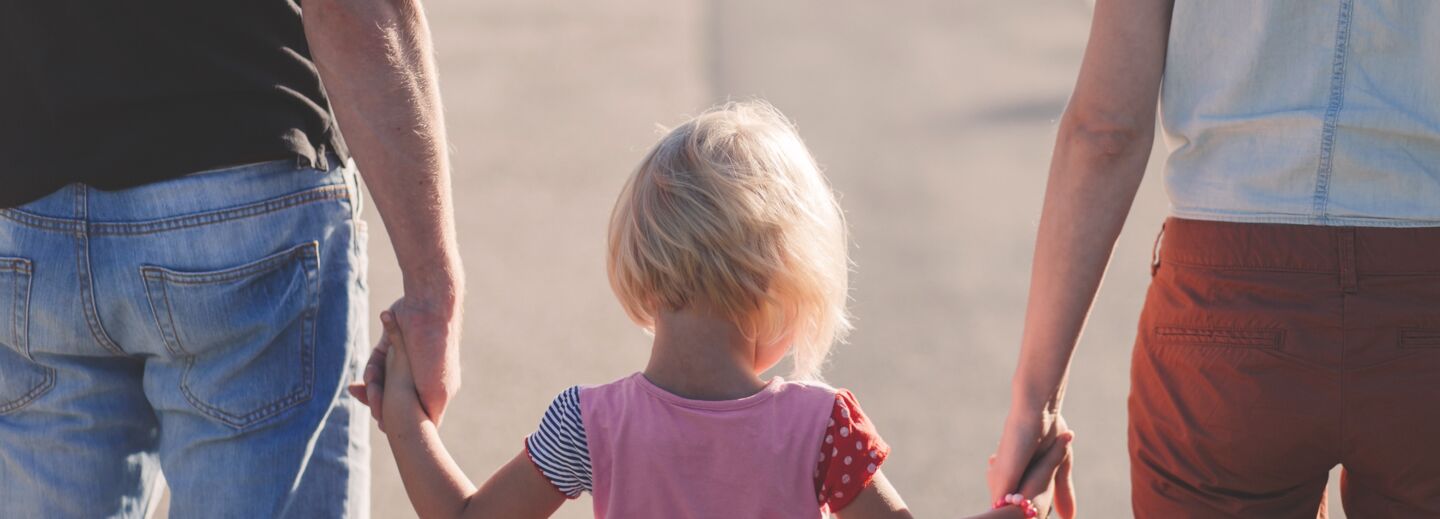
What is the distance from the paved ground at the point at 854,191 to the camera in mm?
5312

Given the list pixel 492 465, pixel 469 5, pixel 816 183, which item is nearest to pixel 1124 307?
pixel 492 465

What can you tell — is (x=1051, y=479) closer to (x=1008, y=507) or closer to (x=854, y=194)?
(x=1008, y=507)

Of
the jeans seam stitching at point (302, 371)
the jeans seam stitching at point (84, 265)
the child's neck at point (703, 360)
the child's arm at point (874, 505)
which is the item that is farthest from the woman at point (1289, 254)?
the jeans seam stitching at point (84, 265)

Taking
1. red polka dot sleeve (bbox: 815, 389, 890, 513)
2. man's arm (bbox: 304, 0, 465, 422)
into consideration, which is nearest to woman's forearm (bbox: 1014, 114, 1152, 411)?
red polka dot sleeve (bbox: 815, 389, 890, 513)

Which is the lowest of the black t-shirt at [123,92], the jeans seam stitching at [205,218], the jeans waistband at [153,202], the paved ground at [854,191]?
the paved ground at [854,191]

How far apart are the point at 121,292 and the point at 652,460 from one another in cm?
74

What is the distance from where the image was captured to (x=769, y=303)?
7.11ft

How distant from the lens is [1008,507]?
7.86ft

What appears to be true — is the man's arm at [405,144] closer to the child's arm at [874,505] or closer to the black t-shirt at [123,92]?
the black t-shirt at [123,92]

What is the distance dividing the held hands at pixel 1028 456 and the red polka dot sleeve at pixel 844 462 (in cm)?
43

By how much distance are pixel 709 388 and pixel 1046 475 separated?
66cm

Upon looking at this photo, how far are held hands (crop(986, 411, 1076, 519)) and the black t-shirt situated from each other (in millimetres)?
1214

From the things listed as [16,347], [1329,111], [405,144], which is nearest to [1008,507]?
[1329,111]

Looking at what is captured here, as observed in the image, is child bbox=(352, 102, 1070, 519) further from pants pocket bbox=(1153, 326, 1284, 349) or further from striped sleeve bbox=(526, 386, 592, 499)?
pants pocket bbox=(1153, 326, 1284, 349)
